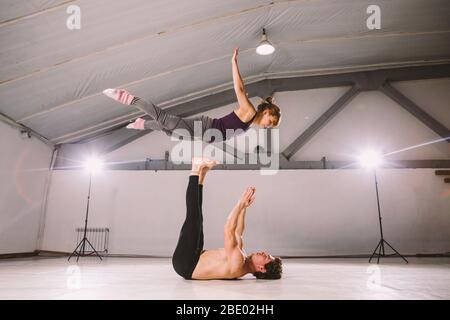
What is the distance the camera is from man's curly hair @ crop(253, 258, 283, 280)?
9.82 ft

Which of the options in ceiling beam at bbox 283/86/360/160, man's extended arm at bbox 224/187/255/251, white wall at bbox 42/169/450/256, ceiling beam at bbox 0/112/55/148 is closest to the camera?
man's extended arm at bbox 224/187/255/251

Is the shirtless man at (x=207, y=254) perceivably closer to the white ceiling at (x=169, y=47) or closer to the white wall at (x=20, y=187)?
the white ceiling at (x=169, y=47)

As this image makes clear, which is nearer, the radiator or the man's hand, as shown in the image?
the man's hand

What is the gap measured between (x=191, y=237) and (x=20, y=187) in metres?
5.43

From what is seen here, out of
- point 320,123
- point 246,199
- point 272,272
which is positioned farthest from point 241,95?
point 320,123

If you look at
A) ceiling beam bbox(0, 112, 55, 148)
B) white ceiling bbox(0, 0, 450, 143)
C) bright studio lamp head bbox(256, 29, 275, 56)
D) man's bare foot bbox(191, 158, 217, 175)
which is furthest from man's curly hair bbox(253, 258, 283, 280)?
ceiling beam bbox(0, 112, 55, 148)

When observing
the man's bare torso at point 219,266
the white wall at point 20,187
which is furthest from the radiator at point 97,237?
the man's bare torso at point 219,266

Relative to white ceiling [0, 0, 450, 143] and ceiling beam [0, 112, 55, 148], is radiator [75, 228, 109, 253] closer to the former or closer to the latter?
ceiling beam [0, 112, 55, 148]

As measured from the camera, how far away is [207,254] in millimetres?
2908

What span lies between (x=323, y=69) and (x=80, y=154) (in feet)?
21.6

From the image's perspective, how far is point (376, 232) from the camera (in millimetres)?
7047

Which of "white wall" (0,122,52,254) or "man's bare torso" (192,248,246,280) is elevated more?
"white wall" (0,122,52,254)

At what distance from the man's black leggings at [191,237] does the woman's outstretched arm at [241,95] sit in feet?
2.96

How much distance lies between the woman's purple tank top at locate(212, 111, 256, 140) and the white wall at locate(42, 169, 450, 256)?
164 inches
